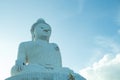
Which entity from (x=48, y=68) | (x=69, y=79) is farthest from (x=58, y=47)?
(x=69, y=79)

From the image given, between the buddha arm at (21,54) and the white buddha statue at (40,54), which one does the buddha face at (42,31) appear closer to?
the white buddha statue at (40,54)

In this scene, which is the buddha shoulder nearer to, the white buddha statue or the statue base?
the white buddha statue

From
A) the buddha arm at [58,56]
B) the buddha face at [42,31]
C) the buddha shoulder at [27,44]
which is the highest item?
the buddha face at [42,31]

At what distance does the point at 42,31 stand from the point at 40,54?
4.46 feet

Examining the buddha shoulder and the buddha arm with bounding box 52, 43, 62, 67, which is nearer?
the buddha arm with bounding box 52, 43, 62, 67

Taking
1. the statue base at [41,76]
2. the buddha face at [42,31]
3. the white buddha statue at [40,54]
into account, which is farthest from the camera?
the buddha face at [42,31]

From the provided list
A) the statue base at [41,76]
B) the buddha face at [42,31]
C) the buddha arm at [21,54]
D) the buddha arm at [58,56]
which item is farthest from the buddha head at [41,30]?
the statue base at [41,76]

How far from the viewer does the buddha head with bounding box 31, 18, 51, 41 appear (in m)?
15.2

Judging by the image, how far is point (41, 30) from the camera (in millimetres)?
15367

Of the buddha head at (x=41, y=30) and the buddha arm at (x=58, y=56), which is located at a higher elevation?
the buddha head at (x=41, y=30)

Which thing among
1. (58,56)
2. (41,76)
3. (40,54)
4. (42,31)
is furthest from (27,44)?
(41,76)

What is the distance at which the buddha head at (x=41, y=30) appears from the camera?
15234 millimetres

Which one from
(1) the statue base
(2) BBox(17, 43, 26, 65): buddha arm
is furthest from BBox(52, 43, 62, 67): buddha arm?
(1) the statue base

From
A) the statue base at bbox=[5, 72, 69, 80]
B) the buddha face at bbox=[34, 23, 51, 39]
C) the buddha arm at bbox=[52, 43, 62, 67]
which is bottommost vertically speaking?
the statue base at bbox=[5, 72, 69, 80]
